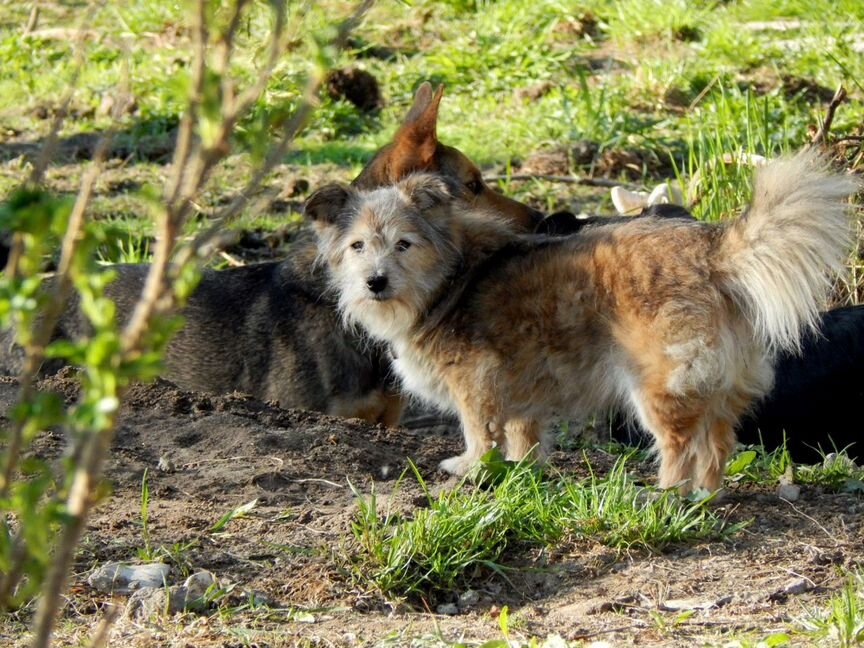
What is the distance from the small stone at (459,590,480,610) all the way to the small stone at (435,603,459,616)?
0.03 metres

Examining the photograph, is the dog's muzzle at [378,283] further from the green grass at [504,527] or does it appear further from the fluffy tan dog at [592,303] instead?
the green grass at [504,527]

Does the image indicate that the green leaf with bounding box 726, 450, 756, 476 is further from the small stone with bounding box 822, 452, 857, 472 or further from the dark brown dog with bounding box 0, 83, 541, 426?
the dark brown dog with bounding box 0, 83, 541, 426

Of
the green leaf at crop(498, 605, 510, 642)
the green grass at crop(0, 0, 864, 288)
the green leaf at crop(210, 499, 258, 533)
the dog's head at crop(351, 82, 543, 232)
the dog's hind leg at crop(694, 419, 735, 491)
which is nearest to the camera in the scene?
the green leaf at crop(498, 605, 510, 642)

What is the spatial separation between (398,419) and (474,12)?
7225mm

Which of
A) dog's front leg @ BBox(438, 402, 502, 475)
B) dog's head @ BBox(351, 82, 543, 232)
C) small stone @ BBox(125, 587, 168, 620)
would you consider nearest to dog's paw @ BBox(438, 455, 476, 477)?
dog's front leg @ BBox(438, 402, 502, 475)

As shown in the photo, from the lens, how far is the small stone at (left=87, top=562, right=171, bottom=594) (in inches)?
157

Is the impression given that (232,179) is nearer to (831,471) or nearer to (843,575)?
(831,471)

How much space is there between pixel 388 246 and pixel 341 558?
2.00 metres

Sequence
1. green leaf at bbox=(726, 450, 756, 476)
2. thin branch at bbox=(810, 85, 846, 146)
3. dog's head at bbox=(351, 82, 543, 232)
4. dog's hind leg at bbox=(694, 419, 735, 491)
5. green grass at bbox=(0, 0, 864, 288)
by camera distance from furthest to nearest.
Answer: green grass at bbox=(0, 0, 864, 288), dog's head at bbox=(351, 82, 543, 232), thin branch at bbox=(810, 85, 846, 146), green leaf at bbox=(726, 450, 756, 476), dog's hind leg at bbox=(694, 419, 735, 491)

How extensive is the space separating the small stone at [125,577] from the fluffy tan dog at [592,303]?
177 centimetres

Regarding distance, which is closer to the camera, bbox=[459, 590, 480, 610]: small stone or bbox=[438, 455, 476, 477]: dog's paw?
bbox=[459, 590, 480, 610]: small stone

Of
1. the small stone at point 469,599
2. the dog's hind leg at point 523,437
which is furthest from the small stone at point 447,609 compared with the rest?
the dog's hind leg at point 523,437

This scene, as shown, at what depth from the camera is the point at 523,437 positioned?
582cm

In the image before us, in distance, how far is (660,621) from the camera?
12.8ft
